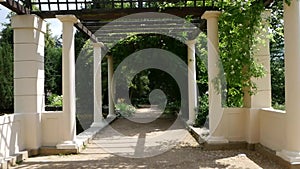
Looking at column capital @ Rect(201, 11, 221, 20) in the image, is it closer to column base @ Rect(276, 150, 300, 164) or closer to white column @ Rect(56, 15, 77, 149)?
white column @ Rect(56, 15, 77, 149)

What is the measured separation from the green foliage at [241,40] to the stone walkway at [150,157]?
1.53 meters

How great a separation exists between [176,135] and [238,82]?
3557 mm

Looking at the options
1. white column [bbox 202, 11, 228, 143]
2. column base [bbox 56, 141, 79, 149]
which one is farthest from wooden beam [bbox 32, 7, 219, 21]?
column base [bbox 56, 141, 79, 149]

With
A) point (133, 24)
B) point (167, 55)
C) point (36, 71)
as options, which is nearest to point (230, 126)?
point (133, 24)

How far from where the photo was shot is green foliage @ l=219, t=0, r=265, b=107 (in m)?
6.23

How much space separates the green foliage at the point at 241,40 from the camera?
20.4 ft

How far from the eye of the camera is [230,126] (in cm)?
720

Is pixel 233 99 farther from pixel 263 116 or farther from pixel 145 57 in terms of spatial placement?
pixel 145 57

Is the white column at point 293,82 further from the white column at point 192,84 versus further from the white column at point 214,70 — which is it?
the white column at point 192,84

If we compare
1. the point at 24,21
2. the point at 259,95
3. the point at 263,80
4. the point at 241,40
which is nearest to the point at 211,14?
the point at 241,40

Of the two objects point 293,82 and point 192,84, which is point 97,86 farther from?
point 293,82

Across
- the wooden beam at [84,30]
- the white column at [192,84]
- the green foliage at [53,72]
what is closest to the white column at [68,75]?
the wooden beam at [84,30]

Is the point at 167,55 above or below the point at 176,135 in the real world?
above

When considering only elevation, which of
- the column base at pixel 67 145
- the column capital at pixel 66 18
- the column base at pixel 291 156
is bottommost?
the column base at pixel 67 145
